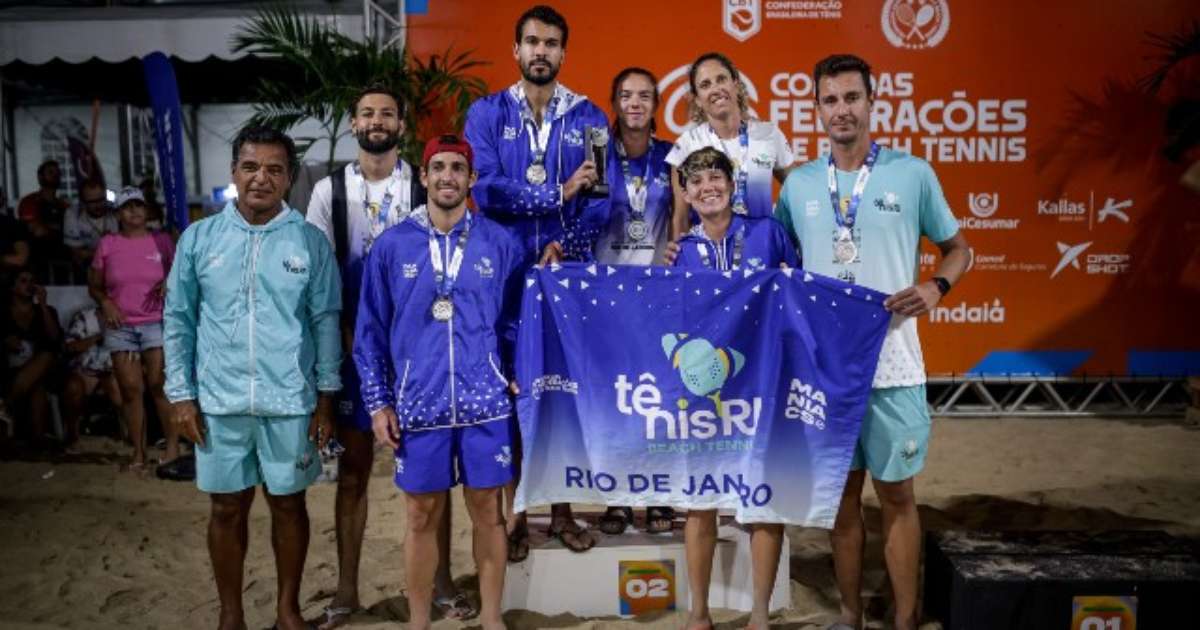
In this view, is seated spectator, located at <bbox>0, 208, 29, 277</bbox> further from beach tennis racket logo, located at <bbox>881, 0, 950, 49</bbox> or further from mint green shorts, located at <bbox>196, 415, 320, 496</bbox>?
beach tennis racket logo, located at <bbox>881, 0, 950, 49</bbox>

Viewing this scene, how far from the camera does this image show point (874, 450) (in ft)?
10.6

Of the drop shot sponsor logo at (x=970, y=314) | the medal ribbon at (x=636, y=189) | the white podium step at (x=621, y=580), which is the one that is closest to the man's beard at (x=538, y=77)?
the medal ribbon at (x=636, y=189)

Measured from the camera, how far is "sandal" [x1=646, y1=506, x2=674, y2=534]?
12.6ft

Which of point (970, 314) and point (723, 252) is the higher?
point (723, 252)

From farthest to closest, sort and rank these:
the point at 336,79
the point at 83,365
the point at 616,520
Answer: the point at 83,365, the point at 336,79, the point at 616,520

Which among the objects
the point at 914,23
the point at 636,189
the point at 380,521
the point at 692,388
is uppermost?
the point at 914,23

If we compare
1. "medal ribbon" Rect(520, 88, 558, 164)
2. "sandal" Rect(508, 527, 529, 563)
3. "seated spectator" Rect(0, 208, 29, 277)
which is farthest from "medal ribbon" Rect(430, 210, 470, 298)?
"seated spectator" Rect(0, 208, 29, 277)

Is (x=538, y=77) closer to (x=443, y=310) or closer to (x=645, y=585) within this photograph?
(x=443, y=310)

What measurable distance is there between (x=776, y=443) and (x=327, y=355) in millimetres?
1632

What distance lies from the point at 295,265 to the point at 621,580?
1.73 metres

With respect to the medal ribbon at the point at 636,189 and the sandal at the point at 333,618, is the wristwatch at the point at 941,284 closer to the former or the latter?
the medal ribbon at the point at 636,189

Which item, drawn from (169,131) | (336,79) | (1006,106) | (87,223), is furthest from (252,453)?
(1006,106)

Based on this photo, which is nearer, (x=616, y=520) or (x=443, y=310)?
(x=443, y=310)

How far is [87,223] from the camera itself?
7.71 m
